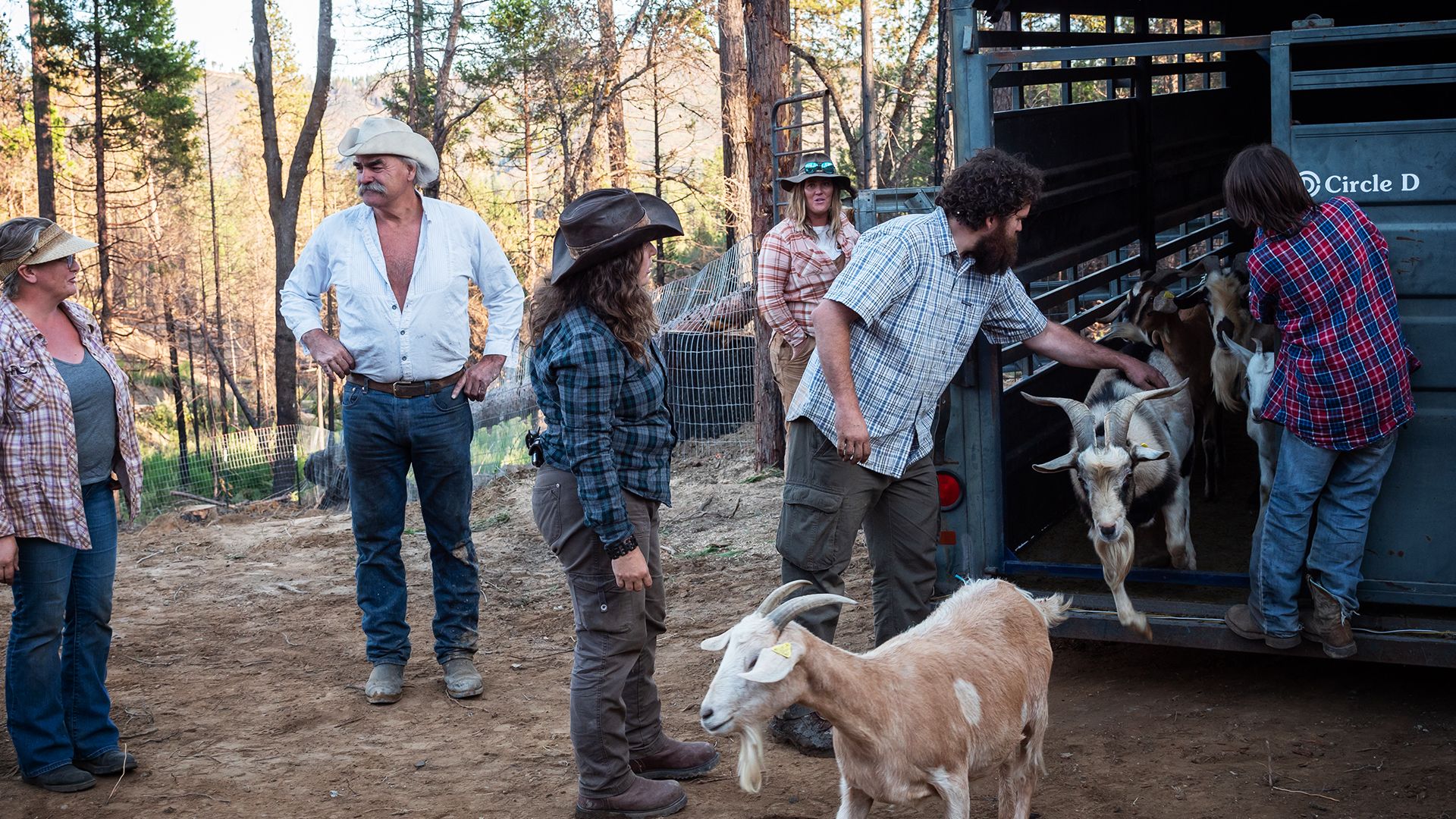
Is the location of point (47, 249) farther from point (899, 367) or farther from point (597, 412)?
point (899, 367)

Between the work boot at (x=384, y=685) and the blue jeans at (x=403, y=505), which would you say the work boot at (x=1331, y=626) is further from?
the work boot at (x=384, y=685)

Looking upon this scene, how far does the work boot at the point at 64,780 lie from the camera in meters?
4.26

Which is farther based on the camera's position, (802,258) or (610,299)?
(802,258)

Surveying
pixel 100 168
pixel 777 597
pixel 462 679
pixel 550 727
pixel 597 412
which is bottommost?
pixel 550 727

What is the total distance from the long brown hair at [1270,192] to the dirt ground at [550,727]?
1855mm

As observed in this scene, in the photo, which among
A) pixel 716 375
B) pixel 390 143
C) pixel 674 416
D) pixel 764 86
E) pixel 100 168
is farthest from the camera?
pixel 100 168

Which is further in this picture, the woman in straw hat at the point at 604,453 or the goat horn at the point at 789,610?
the woman in straw hat at the point at 604,453

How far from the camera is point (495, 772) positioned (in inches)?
175

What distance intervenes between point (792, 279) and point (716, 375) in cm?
566

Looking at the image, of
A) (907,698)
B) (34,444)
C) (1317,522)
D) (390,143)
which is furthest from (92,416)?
(1317,522)

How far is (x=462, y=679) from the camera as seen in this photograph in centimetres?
531

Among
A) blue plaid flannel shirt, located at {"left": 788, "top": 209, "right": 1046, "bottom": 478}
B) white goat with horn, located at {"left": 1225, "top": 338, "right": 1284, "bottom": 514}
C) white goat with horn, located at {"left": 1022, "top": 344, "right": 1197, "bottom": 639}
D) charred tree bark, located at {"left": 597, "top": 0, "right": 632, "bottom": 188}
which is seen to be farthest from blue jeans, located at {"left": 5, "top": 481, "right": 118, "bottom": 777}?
charred tree bark, located at {"left": 597, "top": 0, "right": 632, "bottom": 188}

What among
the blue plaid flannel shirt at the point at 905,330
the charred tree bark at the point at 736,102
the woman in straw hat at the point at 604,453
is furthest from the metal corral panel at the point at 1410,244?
the charred tree bark at the point at 736,102

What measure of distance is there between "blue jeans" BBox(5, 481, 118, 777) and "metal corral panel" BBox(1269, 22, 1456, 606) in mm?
4478
